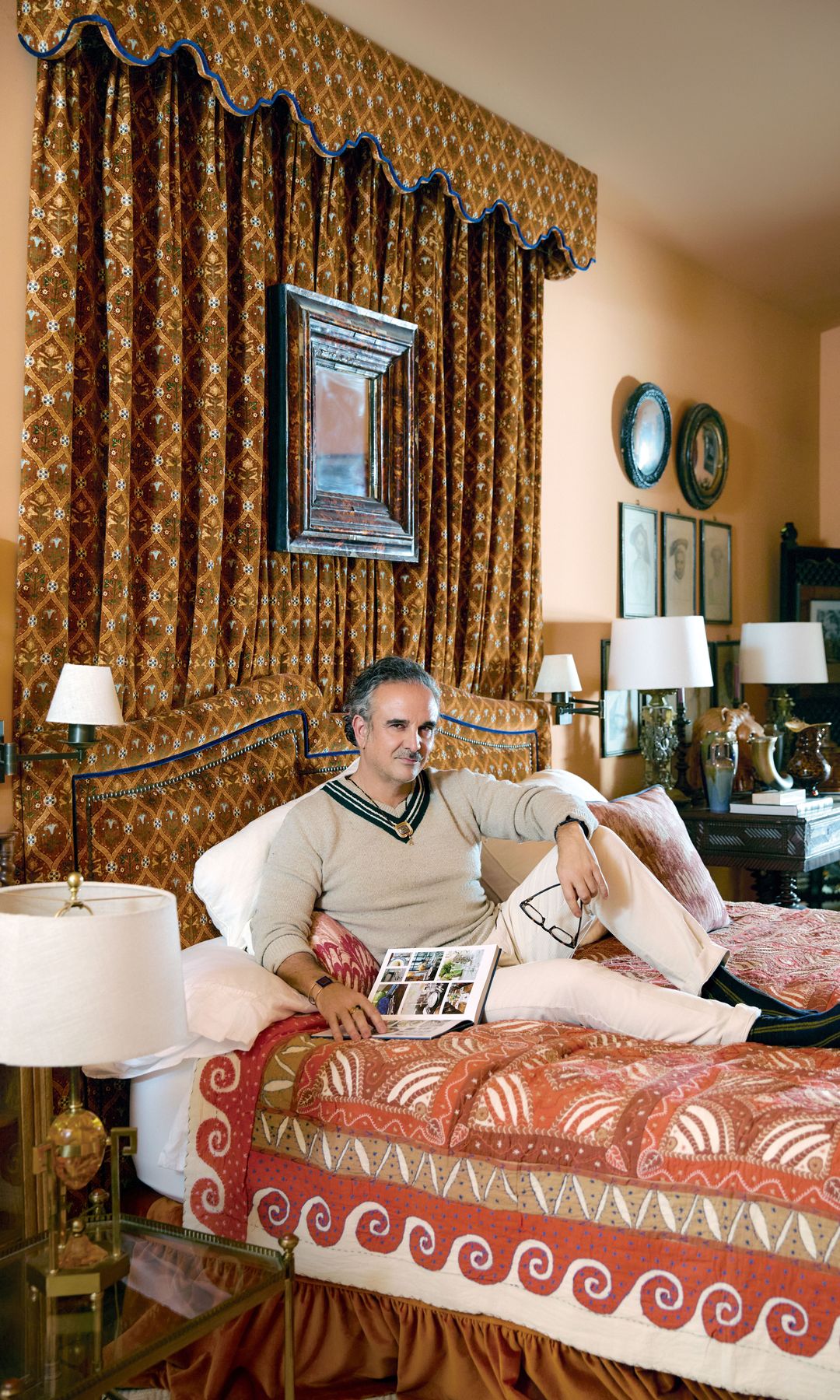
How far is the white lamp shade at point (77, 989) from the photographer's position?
1576 mm

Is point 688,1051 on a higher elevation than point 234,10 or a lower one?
lower

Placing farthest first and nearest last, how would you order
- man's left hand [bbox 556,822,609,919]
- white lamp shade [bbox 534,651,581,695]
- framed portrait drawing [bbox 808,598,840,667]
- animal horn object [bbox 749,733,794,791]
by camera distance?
framed portrait drawing [bbox 808,598,840,667]
animal horn object [bbox 749,733,794,791]
white lamp shade [bbox 534,651,581,695]
man's left hand [bbox 556,822,609,919]

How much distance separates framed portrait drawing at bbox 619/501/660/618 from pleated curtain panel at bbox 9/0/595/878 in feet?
3.35

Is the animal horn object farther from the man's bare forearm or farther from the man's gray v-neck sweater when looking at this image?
the man's bare forearm

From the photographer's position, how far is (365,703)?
2.93m

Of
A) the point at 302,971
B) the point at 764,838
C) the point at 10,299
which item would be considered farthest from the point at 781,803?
the point at 10,299

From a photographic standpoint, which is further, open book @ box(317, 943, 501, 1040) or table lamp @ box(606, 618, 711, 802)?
table lamp @ box(606, 618, 711, 802)

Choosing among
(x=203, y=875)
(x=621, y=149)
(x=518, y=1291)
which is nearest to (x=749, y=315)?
→ (x=621, y=149)

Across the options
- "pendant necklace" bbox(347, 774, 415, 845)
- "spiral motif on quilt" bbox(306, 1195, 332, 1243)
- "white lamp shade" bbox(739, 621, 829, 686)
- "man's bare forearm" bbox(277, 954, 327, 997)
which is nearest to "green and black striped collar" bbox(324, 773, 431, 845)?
"pendant necklace" bbox(347, 774, 415, 845)

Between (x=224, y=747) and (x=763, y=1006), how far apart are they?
1.35m

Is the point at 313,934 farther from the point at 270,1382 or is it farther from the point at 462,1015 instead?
the point at 270,1382

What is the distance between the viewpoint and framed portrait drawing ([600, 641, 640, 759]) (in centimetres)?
506

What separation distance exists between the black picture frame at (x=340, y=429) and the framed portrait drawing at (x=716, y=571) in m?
2.46

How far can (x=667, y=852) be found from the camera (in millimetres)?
3645
